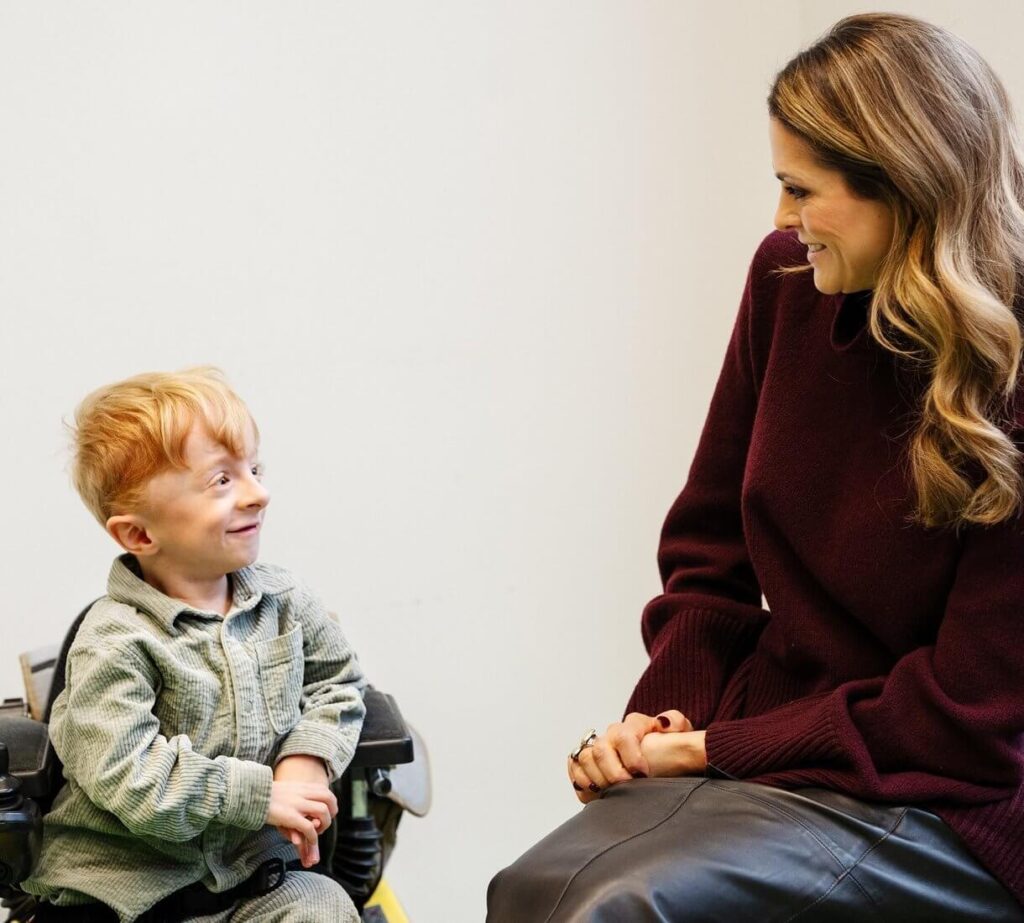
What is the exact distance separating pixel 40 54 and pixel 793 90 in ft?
4.34

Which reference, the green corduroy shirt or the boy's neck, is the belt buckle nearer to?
the green corduroy shirt

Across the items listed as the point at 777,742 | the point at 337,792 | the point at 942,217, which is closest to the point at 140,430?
the point at 337,792

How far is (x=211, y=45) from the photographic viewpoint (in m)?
2.45

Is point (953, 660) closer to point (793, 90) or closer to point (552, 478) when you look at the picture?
point (793, 90)

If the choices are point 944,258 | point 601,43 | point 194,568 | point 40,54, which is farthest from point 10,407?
point 944,258

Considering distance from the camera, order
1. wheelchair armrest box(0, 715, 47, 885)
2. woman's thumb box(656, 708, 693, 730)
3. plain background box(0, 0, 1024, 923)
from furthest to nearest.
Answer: plain background box(0, 0, 1024, 923) → woman's thumb box(656, 708, 693, 730) → wheelchair armrest box(0, 715, 47, 885)

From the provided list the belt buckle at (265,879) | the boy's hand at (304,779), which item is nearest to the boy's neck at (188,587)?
the boy's hand at (304,779)

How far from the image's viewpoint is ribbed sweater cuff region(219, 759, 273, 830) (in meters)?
1.62

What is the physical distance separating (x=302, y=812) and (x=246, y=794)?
7 centimetres

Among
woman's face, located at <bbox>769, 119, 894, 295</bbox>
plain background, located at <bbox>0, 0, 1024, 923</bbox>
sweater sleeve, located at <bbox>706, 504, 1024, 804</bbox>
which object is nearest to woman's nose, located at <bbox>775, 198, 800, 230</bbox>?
woman's face, located at <bbox>769, 119, 894, 295</bbox>

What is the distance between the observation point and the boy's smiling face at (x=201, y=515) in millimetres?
1692

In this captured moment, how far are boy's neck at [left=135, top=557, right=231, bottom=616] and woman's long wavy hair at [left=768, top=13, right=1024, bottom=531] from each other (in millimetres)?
845

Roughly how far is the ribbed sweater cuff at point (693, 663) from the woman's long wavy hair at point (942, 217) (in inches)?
14.9

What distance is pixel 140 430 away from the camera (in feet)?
5.52
